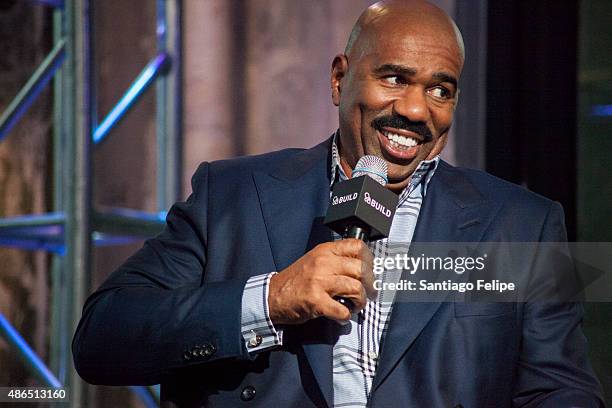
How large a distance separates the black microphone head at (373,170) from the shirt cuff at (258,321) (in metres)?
0.23

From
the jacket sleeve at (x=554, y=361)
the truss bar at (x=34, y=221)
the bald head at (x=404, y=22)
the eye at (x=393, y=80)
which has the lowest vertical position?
the jacket sleeve at (x=554, y=361)

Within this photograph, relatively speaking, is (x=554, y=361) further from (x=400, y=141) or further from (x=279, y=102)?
(x=279, y=102)

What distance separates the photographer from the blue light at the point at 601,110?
103 inches

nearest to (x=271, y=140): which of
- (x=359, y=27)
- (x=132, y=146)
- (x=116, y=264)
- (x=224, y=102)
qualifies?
(x=224, y=102)

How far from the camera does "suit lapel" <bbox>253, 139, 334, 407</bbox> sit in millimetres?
1629

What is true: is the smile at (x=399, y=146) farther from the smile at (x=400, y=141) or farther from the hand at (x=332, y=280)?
the hand at (x=332, y=280)

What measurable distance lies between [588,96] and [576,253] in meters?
0.45

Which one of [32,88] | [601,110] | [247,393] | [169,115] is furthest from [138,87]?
[247,393]

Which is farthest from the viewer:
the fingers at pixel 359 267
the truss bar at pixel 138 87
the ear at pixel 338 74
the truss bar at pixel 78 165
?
the truss bar at pixel 138 87

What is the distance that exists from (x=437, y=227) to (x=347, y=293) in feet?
1.53

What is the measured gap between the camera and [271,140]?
334cm

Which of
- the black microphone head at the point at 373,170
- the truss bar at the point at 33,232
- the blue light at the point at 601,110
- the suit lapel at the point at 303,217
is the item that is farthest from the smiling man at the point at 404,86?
the truss bar at the point at 33,232

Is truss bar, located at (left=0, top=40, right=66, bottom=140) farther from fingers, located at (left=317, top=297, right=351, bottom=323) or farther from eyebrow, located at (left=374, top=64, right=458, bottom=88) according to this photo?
fingers, located at (left=317, top=297, right=351, bottom=323)

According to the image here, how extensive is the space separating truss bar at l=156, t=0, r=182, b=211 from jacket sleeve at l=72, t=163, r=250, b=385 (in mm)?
1430
